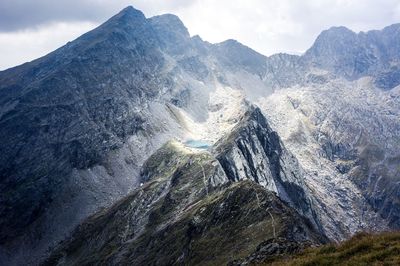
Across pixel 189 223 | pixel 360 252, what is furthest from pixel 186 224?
pixel 360 252

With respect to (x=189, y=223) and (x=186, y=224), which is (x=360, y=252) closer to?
(x=189, y=223)

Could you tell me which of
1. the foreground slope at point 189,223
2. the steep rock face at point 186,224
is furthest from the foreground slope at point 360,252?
the steep rock face at point 186,224

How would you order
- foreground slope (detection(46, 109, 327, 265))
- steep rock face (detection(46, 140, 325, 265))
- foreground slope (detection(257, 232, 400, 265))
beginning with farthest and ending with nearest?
steep rock face (detection(46, 140, 325, 265)) → foreground slope (detection(46, 109, 327, 265)) → foreground slope (detection(257, 232, 400, 265))

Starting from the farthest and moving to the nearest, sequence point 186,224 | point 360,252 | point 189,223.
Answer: point 186,224 → point 189,223 → point 360,252

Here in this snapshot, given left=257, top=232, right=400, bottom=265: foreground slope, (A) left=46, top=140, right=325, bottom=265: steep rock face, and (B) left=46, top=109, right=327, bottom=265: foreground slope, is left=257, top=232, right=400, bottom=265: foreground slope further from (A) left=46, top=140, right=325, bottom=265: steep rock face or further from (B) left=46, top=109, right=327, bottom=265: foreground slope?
(A) left=46, top=140, right=325, bottom=265: steep rock face

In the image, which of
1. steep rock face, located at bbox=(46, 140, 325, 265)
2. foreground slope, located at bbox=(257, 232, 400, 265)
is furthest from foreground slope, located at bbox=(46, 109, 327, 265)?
foreground slope, located at bbox=(257, 232, 400, 265)

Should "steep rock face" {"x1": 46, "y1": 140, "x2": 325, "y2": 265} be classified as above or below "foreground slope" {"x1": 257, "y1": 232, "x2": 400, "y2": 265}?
below

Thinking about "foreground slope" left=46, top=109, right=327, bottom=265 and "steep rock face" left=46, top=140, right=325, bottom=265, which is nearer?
"foreground slope" left=46, top=109, right=327, bottom=265

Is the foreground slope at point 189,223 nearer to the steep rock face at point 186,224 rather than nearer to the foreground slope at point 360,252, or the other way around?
the steep rock face at point 186,224

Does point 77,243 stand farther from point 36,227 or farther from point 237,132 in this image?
point 237,132
